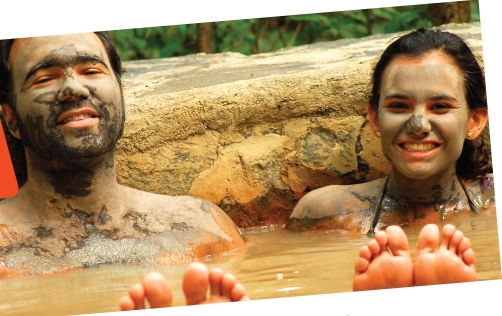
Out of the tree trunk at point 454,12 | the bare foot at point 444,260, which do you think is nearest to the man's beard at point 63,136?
the bare foot at point 444,260

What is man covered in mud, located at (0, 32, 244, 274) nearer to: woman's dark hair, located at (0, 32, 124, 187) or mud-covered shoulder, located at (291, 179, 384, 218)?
woman's dark hair, located at (0, 32, 124, 187)

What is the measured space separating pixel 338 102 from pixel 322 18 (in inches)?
128

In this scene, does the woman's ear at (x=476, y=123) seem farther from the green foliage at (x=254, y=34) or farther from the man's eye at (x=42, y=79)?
the green foliage at (x=254, y=34)

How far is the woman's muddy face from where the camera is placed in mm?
4695

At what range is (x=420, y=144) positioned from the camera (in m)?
4.72

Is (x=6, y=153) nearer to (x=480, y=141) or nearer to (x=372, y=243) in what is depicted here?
(x=372, y=243)

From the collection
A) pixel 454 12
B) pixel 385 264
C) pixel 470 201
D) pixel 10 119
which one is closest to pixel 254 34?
pixel 454 12

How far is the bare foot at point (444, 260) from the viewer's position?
3.39 meters

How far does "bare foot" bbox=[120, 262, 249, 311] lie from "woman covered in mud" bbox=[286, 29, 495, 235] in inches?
68.0

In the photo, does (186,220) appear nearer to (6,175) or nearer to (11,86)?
(6,175)

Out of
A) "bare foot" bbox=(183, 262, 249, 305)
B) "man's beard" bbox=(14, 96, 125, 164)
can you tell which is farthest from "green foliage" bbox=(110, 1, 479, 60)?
"bare foot" bbox=(183, 262, 249, 305)

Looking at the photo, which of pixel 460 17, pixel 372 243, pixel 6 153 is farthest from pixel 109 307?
pixel 460 17

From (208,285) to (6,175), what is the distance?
5.61 ft

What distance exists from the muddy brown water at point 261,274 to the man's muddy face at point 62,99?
0.60 m
